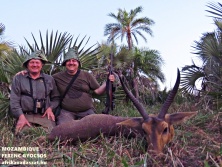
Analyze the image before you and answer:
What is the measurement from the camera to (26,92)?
6.50 metres

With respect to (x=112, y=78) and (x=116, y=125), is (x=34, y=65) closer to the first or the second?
(x=112, y=78)

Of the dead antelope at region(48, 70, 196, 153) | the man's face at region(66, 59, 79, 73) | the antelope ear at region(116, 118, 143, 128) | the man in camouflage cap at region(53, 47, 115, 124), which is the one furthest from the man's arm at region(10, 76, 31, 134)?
the antelope ear at region(116, 118, 143, 128)

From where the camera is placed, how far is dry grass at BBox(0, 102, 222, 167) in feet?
12.5

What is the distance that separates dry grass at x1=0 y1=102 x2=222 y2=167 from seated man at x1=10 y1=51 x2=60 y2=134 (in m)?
0.52

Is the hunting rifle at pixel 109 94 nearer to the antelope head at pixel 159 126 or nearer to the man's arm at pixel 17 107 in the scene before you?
the man's arm at pixel 17 107

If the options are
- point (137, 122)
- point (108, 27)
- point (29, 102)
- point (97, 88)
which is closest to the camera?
point (137, 122)

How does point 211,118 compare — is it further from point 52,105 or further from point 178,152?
point 52,105

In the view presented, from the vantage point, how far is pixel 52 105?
6.75 meters

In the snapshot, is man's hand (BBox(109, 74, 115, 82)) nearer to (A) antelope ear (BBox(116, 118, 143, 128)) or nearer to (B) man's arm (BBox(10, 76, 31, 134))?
(B) man's arm (BBox(10, 76, 31, 134))

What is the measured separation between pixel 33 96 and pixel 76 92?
0.87 metres

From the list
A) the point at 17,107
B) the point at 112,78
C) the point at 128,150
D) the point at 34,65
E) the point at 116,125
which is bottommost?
the point at 128,150

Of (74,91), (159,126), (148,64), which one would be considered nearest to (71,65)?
(74,91)

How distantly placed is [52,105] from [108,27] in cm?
2698

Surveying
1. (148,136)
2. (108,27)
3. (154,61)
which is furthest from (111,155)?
(108,27)
